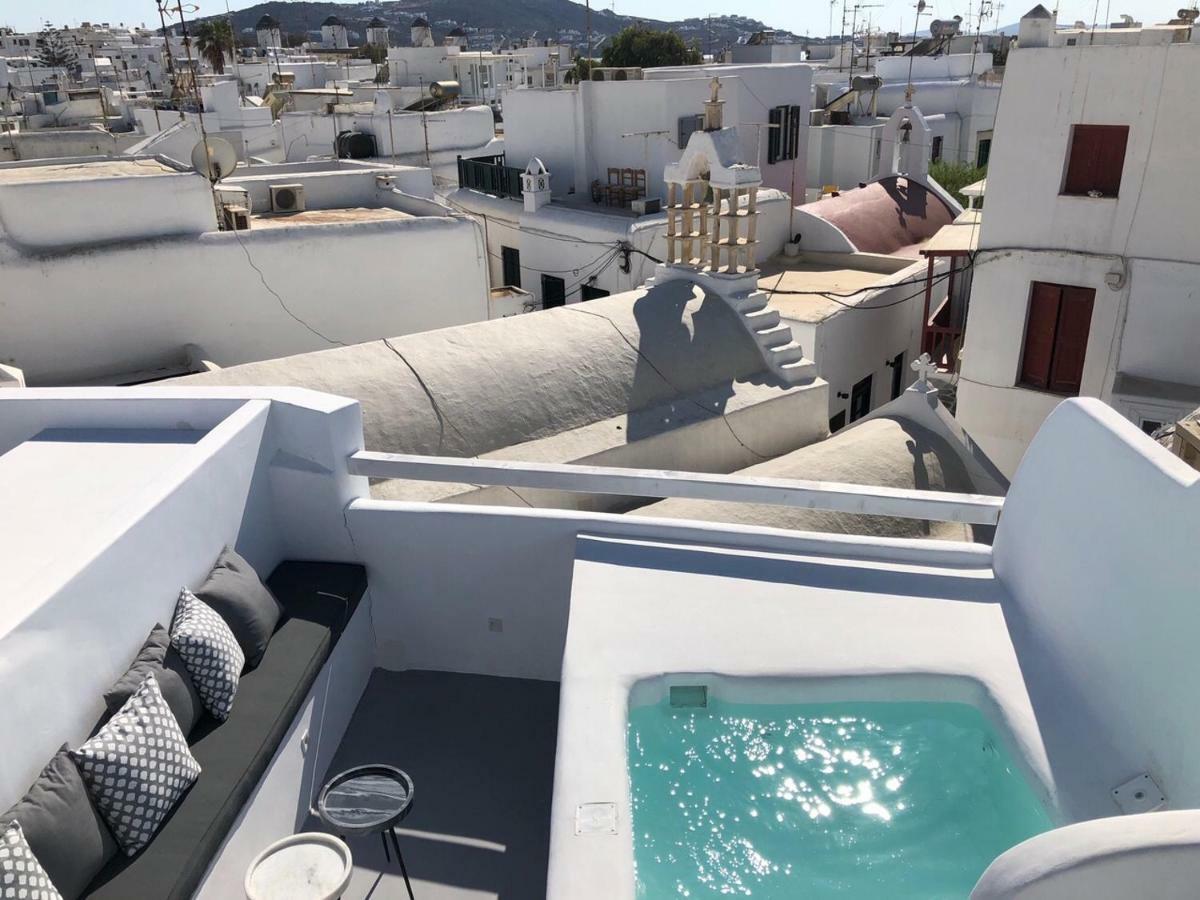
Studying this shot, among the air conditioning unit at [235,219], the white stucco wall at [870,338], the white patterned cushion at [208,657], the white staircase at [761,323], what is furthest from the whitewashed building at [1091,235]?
the white patterned cushion at [208,657]

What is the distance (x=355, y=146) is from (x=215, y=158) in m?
11.8

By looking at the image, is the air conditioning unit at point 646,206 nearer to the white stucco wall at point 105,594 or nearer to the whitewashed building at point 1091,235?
the whitewashed building at point 1091,235

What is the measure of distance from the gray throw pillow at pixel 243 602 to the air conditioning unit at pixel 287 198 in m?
11.3

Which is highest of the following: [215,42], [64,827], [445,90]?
[215,42]

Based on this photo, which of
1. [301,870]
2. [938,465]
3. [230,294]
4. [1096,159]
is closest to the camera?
[301,870]

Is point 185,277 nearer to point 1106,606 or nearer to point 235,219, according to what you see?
point 235,219

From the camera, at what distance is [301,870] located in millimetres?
4160

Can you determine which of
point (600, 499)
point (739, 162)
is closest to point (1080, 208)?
point (739, 162)

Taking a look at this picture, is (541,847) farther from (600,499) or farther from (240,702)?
(600,499)

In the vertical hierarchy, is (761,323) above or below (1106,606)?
below

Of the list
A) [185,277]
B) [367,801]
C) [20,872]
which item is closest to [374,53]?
[185,277]

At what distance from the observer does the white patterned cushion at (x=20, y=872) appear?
3340mm

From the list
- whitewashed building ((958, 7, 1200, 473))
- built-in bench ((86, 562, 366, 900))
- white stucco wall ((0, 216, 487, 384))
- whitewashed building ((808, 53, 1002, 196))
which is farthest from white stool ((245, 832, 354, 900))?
whitewashed building ((808, 53, 1002, 196))

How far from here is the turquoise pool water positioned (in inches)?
161
